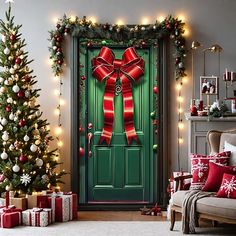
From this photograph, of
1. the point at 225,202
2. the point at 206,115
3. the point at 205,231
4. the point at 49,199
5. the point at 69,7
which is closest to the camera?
the point at 225,202

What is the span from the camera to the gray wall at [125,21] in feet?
23.5

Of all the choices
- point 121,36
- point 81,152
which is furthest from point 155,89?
point 81,152

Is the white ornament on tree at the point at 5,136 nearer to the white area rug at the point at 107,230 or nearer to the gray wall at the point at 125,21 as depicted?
the gray wall at the point at 125,21

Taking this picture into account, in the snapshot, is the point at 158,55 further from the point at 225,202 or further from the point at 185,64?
the point at 225,202

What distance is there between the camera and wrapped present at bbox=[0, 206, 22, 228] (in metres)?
5.92

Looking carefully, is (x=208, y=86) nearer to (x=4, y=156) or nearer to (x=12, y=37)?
(x=12, y=37)

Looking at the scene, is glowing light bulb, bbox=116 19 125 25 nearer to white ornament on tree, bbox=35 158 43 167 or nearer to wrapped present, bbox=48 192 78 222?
white ornament on tree, bbox=35 158 43 167

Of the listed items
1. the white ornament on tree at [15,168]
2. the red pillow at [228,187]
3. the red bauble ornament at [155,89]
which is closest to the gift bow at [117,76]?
the red bauble ornament at [155,89]

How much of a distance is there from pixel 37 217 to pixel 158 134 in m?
2.05

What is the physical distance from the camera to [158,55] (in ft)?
23.6

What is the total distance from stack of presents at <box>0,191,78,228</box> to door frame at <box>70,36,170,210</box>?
2.55 ft

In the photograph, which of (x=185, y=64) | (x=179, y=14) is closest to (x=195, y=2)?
(x=179, y=14)

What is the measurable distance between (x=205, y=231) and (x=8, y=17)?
11.3 feet

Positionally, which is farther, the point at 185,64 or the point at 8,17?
the point at 185,64
